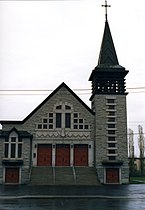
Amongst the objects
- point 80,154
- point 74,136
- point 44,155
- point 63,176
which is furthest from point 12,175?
point 74,136

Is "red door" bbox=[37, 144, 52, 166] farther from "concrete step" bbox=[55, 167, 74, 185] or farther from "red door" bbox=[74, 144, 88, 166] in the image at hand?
"red door" bbox=[74, 144, 88, 166]

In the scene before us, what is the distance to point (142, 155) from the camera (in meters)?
65.7

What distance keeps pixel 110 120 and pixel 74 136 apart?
201 inches

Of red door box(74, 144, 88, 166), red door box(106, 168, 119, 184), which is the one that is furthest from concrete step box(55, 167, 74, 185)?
red door box(106, 168, 119, 184)

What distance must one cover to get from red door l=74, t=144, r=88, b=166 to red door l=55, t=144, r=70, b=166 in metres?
1.03

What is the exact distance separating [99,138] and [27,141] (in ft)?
29.6

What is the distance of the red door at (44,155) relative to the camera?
1639 inches

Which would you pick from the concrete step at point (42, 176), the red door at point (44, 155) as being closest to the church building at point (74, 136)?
the red door at point (44, 155)

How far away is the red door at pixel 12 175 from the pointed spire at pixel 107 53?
18.1 metres

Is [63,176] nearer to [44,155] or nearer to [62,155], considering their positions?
[62,155]

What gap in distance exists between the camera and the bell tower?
4031 cm

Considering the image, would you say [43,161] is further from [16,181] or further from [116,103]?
[116,103]

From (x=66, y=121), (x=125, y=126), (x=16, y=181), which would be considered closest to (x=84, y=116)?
(x=66, y=121)

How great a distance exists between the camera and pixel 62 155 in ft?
138
